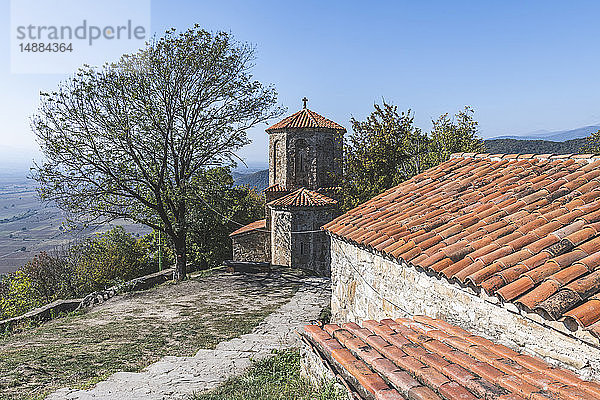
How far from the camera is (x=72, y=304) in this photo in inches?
594

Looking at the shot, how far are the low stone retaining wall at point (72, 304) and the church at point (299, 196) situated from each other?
5.93m

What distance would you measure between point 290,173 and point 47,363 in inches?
681

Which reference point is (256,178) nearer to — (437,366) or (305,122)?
(305,122)

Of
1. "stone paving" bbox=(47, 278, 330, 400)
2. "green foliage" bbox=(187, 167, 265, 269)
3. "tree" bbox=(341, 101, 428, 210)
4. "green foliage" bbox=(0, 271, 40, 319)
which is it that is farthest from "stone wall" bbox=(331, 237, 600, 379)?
"green foliage" bbox=(0, 271, 40, 319)

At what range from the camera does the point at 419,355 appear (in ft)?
12.1

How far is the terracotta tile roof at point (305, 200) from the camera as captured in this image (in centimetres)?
2158

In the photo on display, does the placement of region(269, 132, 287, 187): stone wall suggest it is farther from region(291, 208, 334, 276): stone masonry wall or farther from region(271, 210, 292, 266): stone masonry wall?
region(291, 208, 334, 276): stone masonry wall

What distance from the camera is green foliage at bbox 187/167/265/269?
795 inches

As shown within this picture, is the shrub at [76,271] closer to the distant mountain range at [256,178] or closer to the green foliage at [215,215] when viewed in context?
the green foliage at [215,215]

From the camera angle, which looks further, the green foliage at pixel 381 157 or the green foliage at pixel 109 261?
the green foliage at pixel 109 261

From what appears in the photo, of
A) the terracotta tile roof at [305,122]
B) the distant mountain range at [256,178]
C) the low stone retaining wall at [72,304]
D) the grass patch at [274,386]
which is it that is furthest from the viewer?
the distant mountain range at [256,178]

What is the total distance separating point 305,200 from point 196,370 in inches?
583

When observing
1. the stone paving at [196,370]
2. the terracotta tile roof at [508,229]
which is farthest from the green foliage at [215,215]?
the terracotta tile roof at [508,229]

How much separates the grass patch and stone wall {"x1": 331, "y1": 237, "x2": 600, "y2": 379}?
4.52 ft
